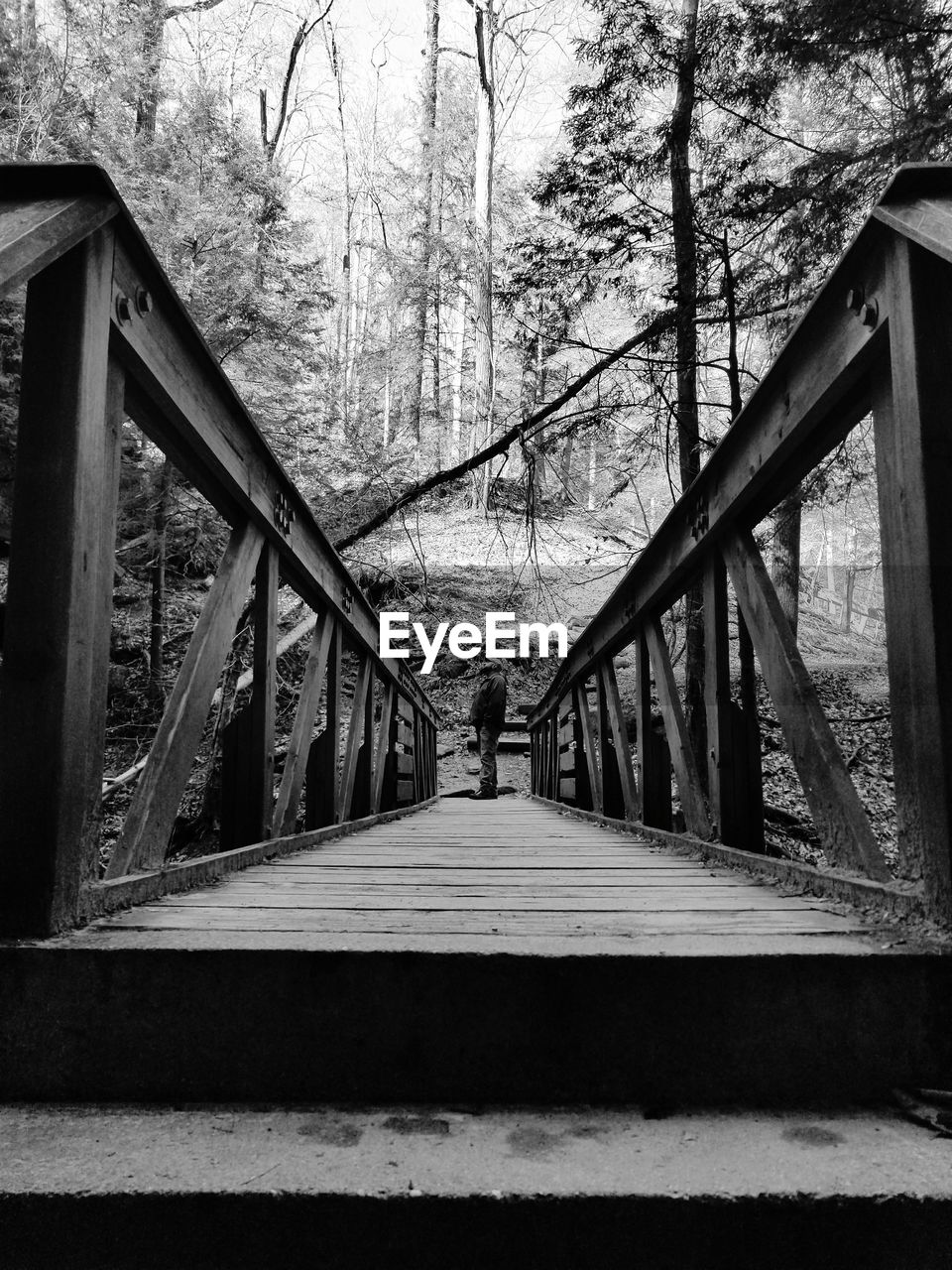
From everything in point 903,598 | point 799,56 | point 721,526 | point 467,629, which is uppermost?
point 799,56

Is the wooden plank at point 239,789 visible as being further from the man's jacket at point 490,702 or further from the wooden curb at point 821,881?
the man's jacket at point 490,702

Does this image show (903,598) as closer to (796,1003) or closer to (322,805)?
(796,1003)

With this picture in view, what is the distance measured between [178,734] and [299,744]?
50.3 inches

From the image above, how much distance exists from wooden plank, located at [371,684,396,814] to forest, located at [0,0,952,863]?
1.86 metres

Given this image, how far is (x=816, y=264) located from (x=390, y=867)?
5.33 metres

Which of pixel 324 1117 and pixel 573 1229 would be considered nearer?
pixel 573 1229

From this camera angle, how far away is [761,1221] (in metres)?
0.95

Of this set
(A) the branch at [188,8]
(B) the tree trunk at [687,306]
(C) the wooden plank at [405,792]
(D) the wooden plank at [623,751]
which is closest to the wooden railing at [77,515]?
(D) the wooden plank at [623,751]

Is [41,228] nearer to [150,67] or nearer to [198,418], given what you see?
[198,418]

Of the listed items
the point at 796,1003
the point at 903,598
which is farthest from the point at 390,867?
the point at 903,598

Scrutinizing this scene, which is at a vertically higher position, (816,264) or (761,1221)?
(816,264)

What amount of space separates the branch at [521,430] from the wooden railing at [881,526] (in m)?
4.15

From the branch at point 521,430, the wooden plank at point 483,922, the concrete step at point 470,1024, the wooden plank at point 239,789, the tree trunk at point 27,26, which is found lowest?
the concrete step at point 470,1024

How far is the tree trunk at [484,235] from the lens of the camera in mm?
12141
